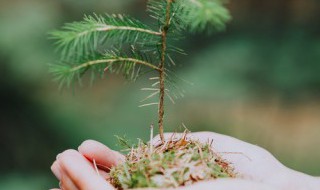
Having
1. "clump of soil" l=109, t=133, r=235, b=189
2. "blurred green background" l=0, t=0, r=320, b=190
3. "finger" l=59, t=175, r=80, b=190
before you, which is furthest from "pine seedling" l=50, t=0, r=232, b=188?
"blurred green background" l=0, t=0, r=320, b=190

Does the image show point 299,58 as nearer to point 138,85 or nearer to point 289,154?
point 289,154

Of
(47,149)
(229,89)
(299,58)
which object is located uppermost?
(299,58)

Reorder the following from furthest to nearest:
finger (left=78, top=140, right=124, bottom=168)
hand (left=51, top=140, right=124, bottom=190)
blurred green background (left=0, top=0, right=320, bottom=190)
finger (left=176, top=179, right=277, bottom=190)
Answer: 1. blurred green background (left=0, top=0, right=320, bottom=190)
2. finger (left=78, top=140, right=124, bottom=168)
3. hand (left=51, top=140, right=124, bottom=190)
4. finger (left=176, top=179, right=277, bottom=190)

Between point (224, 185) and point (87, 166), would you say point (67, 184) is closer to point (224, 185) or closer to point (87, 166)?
point (87, 166)

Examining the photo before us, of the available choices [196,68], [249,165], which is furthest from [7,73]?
[249,165]

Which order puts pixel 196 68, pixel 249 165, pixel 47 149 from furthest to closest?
1. pixel 47 149
2. pixel 196 68
3. pixel 249 165

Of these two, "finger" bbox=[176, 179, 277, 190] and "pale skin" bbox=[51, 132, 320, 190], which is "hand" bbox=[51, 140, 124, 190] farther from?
"finger" bbox=[176, 179, 277, 190]

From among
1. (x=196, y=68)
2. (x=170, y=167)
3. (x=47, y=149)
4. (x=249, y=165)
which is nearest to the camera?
(x=170, y=167)

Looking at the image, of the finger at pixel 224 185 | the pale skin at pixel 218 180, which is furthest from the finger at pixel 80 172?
the finger at pixel 224 185
